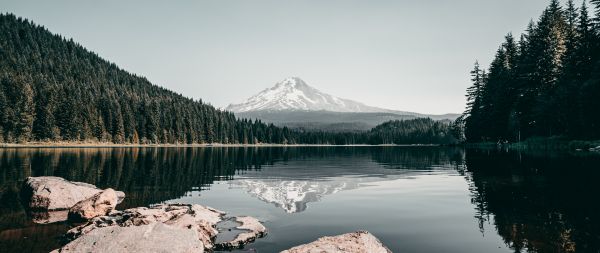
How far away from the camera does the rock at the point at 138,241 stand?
11641mm

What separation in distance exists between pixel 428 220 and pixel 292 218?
642cm

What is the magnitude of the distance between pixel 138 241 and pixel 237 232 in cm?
473

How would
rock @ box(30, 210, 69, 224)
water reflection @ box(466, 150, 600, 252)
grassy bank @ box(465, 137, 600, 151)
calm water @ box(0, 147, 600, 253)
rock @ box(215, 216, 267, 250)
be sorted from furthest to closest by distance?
grassy bank @ box(465, 137, 600, 151) < rock @ box(30, 210, 69, 224) < calm water @ box(0, 147, 600, 253) < rock @ box(215, 216, 267, 250) < water reflection @ box(466, 150, 600, 252)

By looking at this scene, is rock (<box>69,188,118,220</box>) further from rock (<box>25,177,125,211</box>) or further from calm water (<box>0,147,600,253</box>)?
rock (<box>25,177,125,211</box>)

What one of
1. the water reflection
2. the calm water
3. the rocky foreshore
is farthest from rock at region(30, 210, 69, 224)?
the water reflection

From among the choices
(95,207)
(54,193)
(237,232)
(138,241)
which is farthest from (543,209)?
(54,193)

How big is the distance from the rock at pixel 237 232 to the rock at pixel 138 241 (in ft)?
5.52

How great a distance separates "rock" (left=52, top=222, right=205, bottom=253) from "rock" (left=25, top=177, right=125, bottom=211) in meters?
11.4

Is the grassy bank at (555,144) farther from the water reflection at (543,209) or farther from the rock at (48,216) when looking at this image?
the rock at (48,216)

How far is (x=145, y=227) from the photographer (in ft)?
41.7

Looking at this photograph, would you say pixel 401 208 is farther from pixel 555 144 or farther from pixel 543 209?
pixel 555 144

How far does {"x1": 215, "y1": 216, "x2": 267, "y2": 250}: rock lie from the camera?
14.5 metres

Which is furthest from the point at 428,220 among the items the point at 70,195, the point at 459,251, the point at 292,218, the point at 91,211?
the point at 70,195

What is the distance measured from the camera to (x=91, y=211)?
1880 cm
